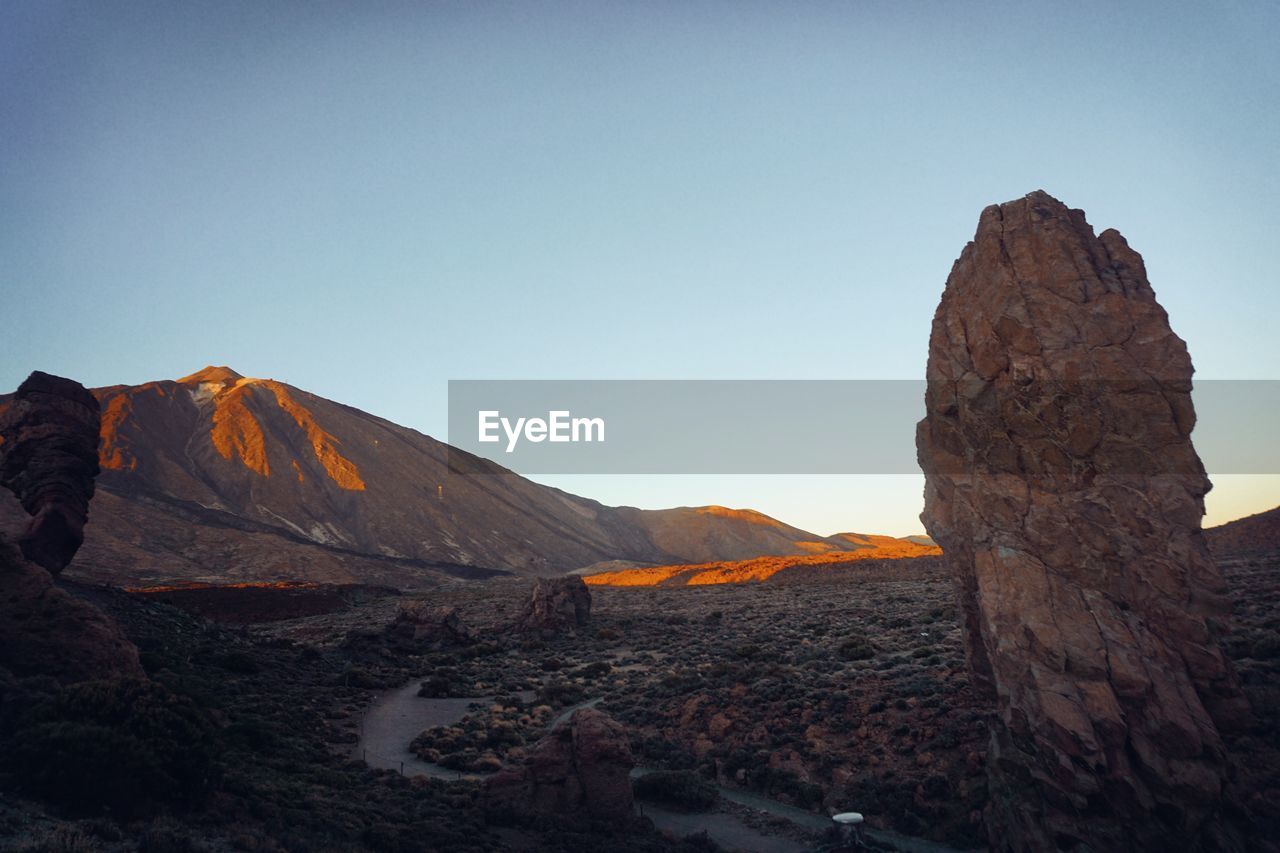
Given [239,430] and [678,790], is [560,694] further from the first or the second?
[239,430]

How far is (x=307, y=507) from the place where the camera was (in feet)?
400

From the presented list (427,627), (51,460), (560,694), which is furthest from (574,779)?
(427,627)

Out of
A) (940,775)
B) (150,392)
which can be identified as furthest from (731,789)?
(150,392)

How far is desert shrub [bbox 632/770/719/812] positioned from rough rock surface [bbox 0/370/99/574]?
26.7m

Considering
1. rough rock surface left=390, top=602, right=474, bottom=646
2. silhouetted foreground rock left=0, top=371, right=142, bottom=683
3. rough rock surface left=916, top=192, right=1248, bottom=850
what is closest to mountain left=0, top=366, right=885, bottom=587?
rough rock surface left=390, top=602, right=474, bottom=646

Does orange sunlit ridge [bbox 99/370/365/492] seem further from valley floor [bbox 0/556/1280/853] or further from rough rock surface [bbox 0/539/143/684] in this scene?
rough rock surface [bbox 0/539/143/684]

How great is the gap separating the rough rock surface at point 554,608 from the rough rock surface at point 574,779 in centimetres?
3024

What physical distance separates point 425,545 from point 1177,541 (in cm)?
12013

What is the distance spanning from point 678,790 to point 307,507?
392ft

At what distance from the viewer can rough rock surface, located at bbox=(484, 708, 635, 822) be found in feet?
52.7

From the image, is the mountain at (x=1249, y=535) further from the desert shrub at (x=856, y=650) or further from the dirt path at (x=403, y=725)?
the dirt path at (x=403, y=725)

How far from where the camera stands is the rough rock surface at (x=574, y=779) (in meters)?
16.1

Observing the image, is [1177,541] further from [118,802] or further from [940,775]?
[118,802]

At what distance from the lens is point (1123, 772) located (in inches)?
481
